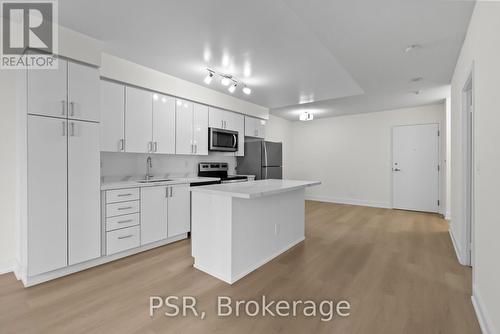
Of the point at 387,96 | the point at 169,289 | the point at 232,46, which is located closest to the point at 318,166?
the point at 387,96

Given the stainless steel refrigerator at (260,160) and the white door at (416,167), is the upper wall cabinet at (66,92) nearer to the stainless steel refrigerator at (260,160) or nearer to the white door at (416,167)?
the stainless steel refrigerator at (260,160)

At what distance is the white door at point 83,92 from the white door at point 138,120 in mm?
481

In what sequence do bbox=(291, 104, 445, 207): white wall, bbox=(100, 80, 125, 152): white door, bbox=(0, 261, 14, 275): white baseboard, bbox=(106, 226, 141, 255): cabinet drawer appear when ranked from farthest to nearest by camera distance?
bbox=(291, 104, 445, 207): white wall, bbox=(100, 80, 125, 152): white door, bbox=(106, 226, 141, 255): cabinet drawer, bbox=(0, 261, 14, 275): white baseboard

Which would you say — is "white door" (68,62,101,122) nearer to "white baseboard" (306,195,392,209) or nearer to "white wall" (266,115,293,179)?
"white wall" (266,115,293,179)

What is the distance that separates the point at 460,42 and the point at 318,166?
15.5 ft

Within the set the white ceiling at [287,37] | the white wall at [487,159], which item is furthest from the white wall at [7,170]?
the white wall at [487,159]

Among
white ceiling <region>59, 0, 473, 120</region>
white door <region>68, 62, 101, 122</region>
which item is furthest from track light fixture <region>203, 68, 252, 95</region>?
white door <region>68, 62, 101, 122</region>

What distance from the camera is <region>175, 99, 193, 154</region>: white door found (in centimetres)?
381

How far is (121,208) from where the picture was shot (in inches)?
114

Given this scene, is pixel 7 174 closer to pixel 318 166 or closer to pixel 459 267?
pixel 459 267

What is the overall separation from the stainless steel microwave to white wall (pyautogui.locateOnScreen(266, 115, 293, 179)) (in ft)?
6.30

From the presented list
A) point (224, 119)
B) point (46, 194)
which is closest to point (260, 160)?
point (224, 119)

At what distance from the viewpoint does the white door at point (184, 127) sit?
3.81 m

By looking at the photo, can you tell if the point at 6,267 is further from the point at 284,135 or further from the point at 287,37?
the point at 284,135
